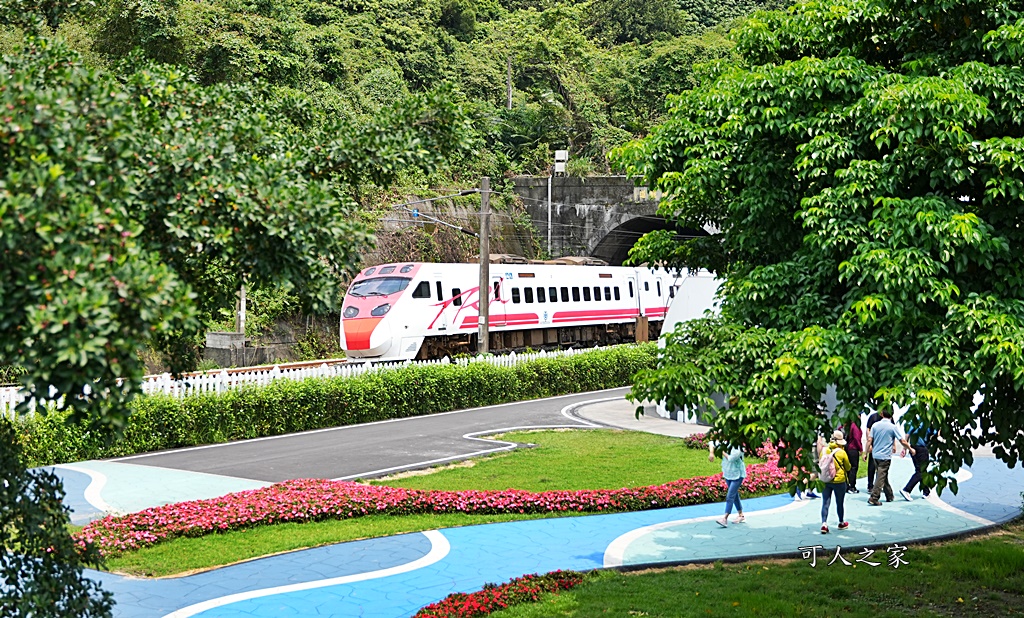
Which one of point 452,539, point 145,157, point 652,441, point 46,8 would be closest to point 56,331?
point 145,157

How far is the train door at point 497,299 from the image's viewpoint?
33500 millimetres

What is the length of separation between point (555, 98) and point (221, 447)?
142 feet

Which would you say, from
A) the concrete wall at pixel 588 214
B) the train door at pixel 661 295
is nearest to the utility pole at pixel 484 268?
the train door at pixel 661 295

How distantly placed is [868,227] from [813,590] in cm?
461

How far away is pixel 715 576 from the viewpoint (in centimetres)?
1120

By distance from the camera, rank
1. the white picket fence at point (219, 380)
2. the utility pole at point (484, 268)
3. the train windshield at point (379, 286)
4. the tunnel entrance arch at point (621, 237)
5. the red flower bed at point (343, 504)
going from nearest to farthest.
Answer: the red flower bed at point (343, 504) → the white picket fence at point (219, 380) → the utility pole at point (484, 268) → the train windshield at point (379, 286) → the tunnel entrance arch at point (621, 237)

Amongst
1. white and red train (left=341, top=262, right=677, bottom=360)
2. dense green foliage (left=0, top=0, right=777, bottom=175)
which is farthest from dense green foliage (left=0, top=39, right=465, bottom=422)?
dense green foliage (left=0, top=0, right=777, bottom=175)

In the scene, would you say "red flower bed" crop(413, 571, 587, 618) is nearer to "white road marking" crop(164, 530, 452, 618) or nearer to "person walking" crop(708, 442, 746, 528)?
"white road marking" crop(164, 530, 452, 618)

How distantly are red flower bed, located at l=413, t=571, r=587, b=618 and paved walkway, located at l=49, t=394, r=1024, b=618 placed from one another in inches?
25.0

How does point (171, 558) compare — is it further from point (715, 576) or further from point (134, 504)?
point (715, 576)

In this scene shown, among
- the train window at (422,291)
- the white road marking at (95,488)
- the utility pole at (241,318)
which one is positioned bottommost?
the white road marking at (95,488)

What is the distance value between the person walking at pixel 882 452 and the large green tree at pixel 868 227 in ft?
21.2

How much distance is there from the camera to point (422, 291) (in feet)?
99.2

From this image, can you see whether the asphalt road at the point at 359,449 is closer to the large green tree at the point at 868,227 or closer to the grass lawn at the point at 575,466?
the grass lawn at the point at 575,466
